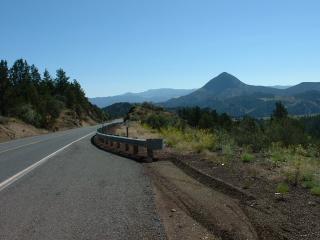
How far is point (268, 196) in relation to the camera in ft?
32.5

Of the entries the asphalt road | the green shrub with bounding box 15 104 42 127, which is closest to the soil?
the asphalt road

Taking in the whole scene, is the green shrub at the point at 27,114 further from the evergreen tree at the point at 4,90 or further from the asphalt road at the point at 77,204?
the asphalt road at the point at 77,204

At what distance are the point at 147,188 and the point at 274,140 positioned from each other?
38.7 ft

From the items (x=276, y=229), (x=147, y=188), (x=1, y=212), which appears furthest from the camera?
(x=147, y=188)

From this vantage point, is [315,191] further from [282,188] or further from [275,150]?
[275,150]

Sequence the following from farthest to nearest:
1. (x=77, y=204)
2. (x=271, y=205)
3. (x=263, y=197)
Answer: (x=263, y=197)
(x=77, y=204)
(x=271, y=205)

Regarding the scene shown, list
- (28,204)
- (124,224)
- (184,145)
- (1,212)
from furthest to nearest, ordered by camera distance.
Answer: (184,145), (28,204), (1,212), (124,224)

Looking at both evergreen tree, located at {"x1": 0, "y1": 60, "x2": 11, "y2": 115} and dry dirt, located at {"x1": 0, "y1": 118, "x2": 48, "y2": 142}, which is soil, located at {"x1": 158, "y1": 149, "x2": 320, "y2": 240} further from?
evergreen tree, located at {"x1": 0, "y1": 60, "x2": 11, "y2": 115}

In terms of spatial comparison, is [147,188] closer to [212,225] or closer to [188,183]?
[188,183]

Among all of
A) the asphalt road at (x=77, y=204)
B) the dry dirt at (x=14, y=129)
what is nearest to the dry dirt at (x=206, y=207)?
the asphalt road at (x=77, y=204)

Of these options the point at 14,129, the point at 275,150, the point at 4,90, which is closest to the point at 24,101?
the point at 4,90

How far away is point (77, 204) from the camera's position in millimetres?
9688

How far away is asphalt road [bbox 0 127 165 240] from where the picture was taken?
7.46 m

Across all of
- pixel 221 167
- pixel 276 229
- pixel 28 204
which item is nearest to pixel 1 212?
pixel 28 204
